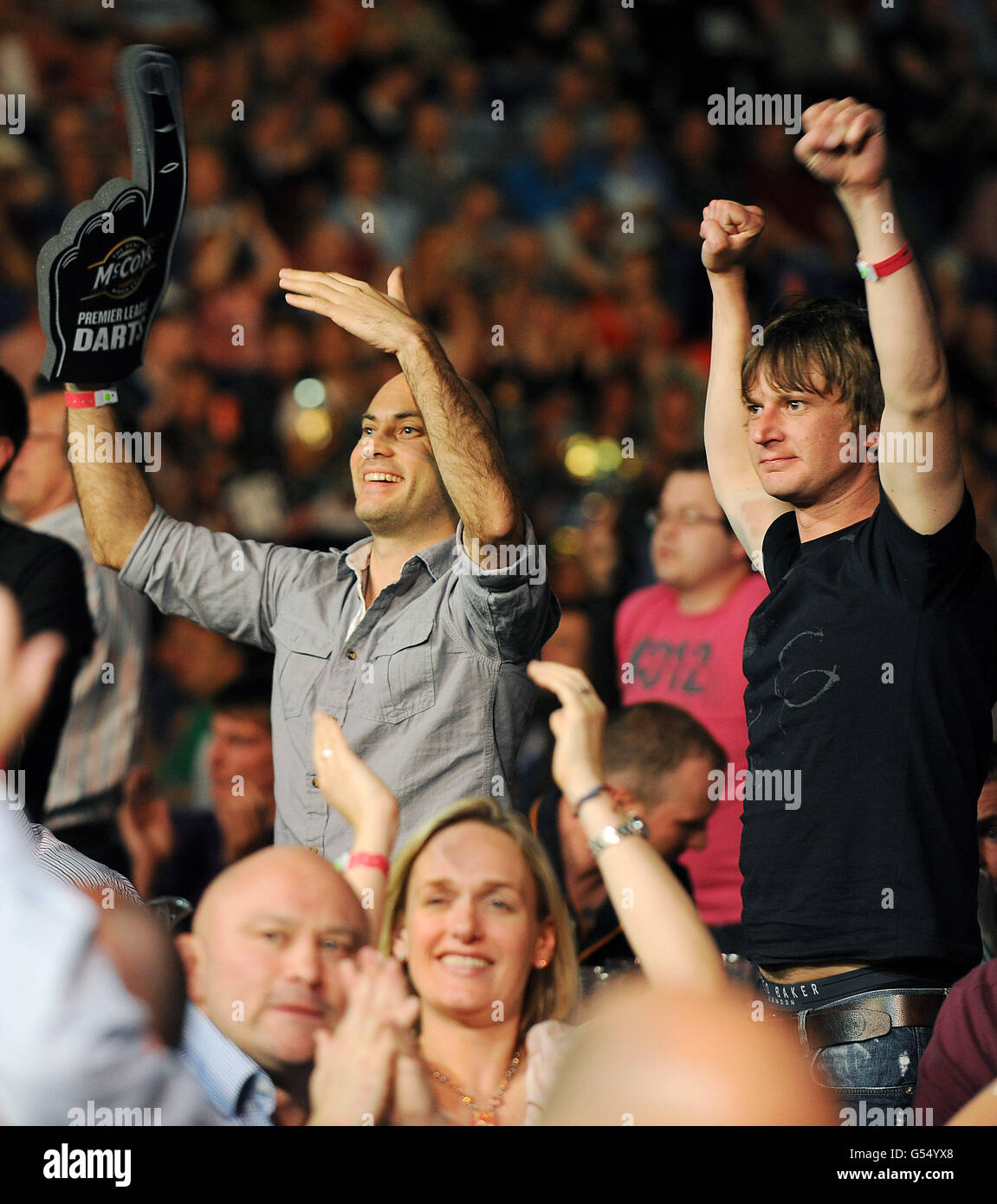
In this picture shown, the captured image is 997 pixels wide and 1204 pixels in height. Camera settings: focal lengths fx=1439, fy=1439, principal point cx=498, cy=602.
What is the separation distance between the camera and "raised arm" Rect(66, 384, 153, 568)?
108 inches

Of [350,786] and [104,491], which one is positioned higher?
[104,491]

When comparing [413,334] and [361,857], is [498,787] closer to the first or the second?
[361,857]

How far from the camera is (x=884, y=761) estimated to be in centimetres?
211

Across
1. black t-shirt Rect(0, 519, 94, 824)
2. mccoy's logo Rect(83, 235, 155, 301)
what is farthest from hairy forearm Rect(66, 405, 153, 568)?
mccoy's logo Rect(83, 235, 155, 301)

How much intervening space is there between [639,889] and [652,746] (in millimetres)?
1317

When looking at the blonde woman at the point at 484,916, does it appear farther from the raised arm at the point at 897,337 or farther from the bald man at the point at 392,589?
the raised arm at the point at 897,337

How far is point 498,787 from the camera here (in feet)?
8.23

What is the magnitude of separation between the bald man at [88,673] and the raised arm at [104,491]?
11.1 inches

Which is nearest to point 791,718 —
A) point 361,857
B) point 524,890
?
point 524,890

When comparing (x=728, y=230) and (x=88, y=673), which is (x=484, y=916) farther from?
(x=88, y=673)

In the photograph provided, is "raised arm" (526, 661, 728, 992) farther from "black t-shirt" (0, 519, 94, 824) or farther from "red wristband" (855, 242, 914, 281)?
"black t-shirt" (0, 519, 94, 824)

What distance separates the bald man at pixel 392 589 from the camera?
2.41 metres

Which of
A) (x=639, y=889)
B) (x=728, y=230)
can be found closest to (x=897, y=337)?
(x=728, y=230)

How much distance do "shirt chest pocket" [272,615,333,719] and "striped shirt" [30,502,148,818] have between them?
0.69 metres
